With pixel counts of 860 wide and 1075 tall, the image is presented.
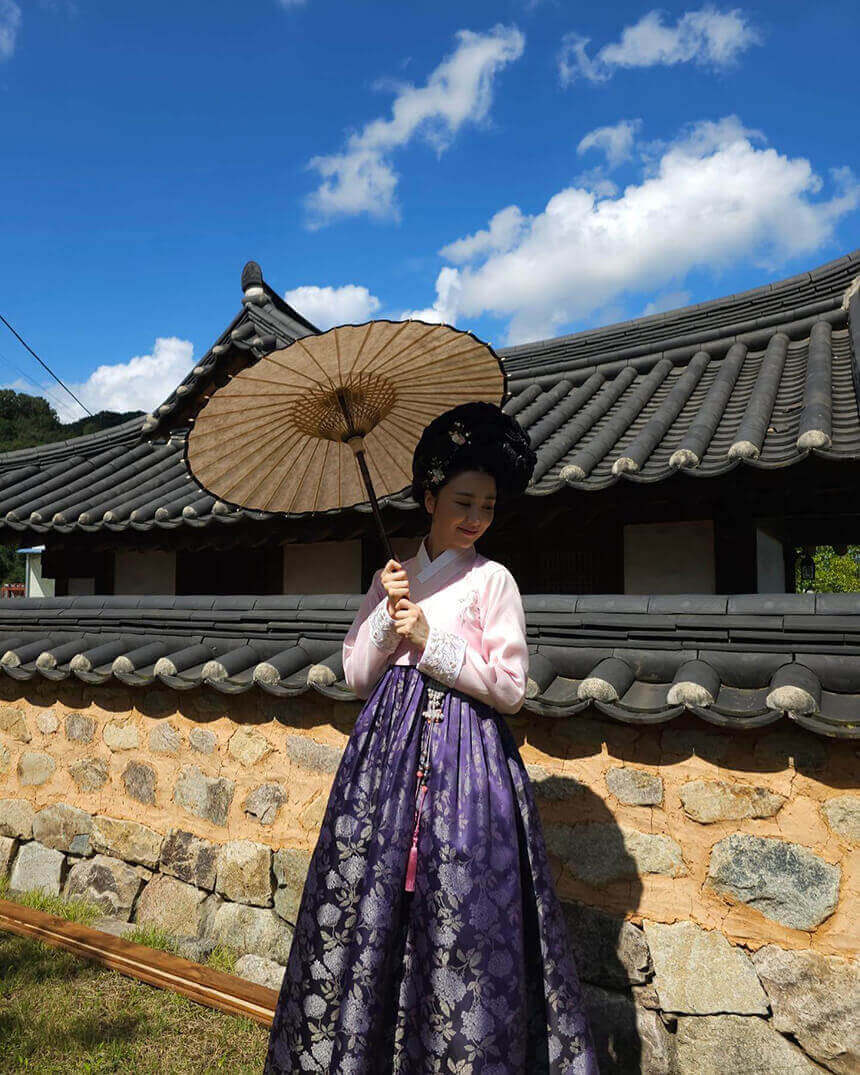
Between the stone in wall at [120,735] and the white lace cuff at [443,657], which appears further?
the stone in wall at [120,735]

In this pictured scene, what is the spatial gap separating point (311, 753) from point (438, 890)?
1.79 meters

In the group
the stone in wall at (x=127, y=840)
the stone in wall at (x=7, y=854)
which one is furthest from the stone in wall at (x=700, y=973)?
the stone in wall at (x=7, y=854)

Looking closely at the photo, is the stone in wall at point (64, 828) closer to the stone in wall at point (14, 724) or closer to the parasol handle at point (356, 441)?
the stone in wall at point (14, 724)

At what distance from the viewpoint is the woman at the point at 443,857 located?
203 cm

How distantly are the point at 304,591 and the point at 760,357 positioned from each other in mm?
4035

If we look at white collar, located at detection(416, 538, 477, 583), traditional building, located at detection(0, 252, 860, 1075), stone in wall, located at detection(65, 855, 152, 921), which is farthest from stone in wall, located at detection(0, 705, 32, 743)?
white collar, located at detection(416, 538, 477, 583)

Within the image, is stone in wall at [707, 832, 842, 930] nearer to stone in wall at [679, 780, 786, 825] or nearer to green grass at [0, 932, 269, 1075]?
stone in wall at [679, 780, 786, 825]

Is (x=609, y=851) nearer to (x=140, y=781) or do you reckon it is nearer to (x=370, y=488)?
(x=370, y=488)

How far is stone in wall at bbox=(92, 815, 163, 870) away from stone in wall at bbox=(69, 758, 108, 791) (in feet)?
0.66

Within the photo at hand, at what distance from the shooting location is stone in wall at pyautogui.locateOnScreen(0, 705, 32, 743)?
4750 millimetres

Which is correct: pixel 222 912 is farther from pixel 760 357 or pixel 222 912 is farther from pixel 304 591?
pixel 760 357

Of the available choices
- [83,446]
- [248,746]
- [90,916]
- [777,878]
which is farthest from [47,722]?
[777,878]

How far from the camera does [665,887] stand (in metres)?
2.90

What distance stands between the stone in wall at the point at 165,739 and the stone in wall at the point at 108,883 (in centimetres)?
75
